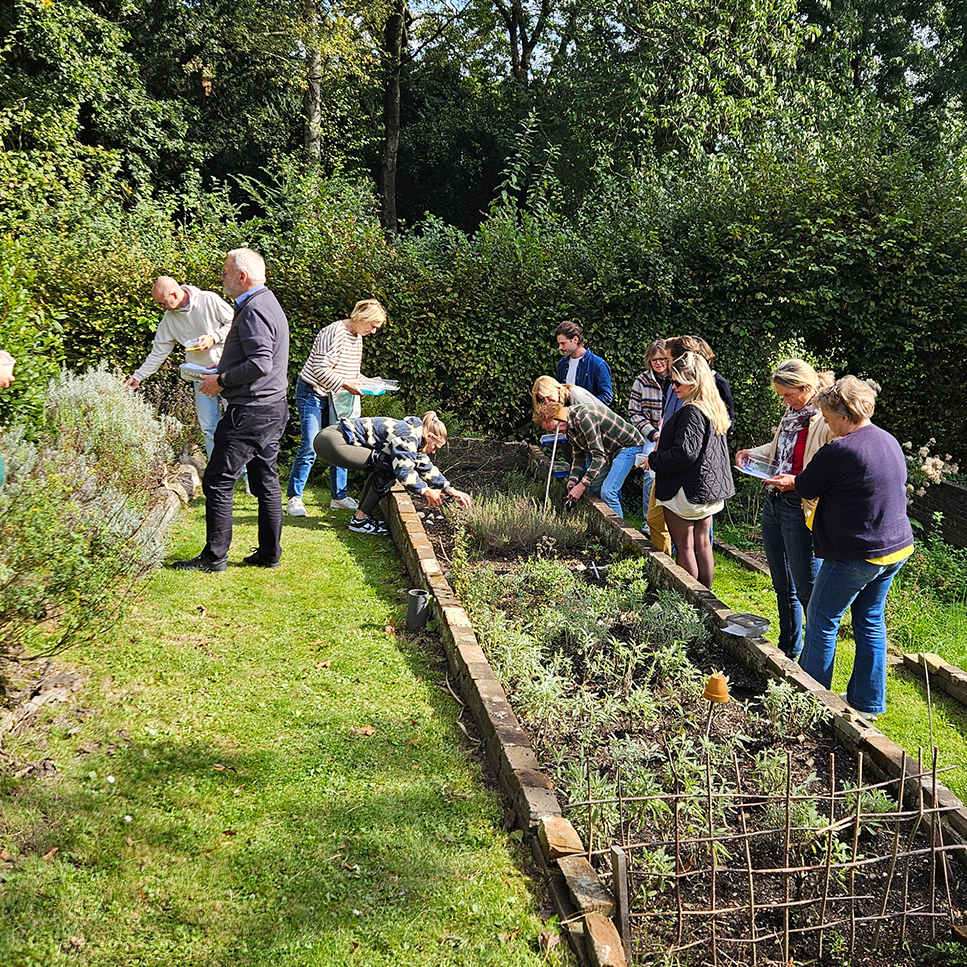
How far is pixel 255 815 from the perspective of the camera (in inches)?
125

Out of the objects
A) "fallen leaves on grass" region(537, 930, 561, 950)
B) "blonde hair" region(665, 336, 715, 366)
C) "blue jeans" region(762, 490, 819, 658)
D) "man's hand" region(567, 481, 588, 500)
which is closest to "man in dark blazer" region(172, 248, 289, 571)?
"man's hand" region(567, 481, 588, 500)

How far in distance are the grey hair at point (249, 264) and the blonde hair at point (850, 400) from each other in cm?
377

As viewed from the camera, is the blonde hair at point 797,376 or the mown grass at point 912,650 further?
the blonde hair at point 797,376

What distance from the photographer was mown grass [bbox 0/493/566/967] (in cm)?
259

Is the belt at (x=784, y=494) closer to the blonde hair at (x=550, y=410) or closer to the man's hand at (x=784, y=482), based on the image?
the man's hand at (x=784, y=482)

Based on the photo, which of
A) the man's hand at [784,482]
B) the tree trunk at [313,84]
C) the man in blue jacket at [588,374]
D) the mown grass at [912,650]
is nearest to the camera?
the mown grass at [912,650]

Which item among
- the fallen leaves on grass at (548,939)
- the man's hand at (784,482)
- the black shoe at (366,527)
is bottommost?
the fallen leaves on grass at (548,939)

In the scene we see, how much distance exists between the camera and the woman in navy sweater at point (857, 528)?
4.21m

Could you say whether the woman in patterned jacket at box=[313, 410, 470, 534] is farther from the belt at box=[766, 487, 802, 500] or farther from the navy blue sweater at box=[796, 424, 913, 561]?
the navy blue sweater at box=[796, 424, 913, 561]

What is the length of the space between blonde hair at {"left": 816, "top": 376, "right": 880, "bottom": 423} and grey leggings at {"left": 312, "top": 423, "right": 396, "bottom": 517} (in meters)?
3.64

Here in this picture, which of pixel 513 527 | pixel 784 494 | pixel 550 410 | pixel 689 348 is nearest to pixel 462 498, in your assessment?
pixel 513 527

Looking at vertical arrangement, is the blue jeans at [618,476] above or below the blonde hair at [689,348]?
below

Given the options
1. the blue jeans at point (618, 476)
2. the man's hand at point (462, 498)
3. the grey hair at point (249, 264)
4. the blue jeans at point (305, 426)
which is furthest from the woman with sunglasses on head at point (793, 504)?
the blue jeans at point (305, 426)

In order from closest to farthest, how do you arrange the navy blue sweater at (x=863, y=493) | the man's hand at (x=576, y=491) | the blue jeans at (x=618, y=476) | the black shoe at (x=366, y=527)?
1. the navy blue sweater at (x=863, y=493)
2. the man's hand at (x=576, y=491)
3. the black shoe at (x=366, y=527)
4. the blue jeans at (x=618, y=476)
